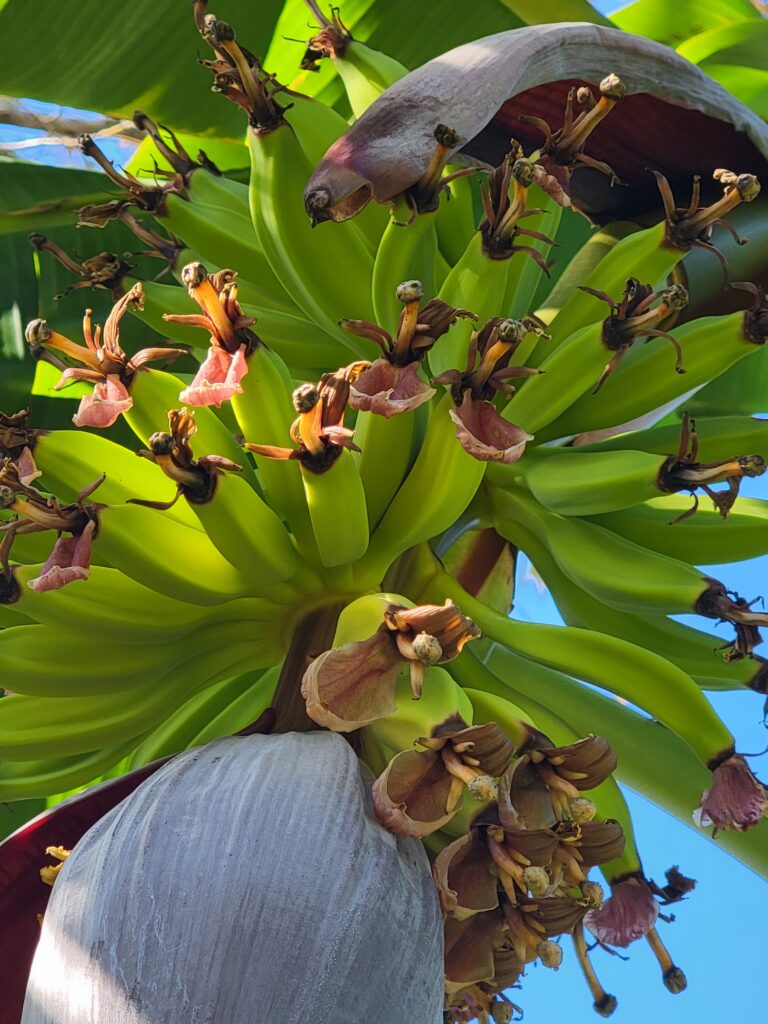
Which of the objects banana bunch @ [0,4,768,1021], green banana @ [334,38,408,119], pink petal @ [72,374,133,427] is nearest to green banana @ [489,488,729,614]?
banana bunch @ [0,4,768,1021]

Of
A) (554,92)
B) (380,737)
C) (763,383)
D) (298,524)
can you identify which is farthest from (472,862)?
(763,383)

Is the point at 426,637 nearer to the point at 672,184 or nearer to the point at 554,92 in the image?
the point at 554,92

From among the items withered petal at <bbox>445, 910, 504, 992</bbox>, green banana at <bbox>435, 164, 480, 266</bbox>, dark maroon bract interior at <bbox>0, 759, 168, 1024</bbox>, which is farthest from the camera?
green banana at <bbox>435, 164, 480, 266</bbox>

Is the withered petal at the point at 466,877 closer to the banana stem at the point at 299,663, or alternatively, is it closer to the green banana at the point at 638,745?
A: the banana stem at the point at 299,663

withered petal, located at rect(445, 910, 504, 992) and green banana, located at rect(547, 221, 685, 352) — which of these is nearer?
withered petal, located at rect(445, 910, 504, 992)

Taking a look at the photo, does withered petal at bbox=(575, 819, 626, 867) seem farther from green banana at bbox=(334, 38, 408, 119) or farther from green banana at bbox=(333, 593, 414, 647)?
green banana at bbox=(334, 38, 408, 119)

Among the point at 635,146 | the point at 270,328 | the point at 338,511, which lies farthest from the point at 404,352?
the point at 635,146
